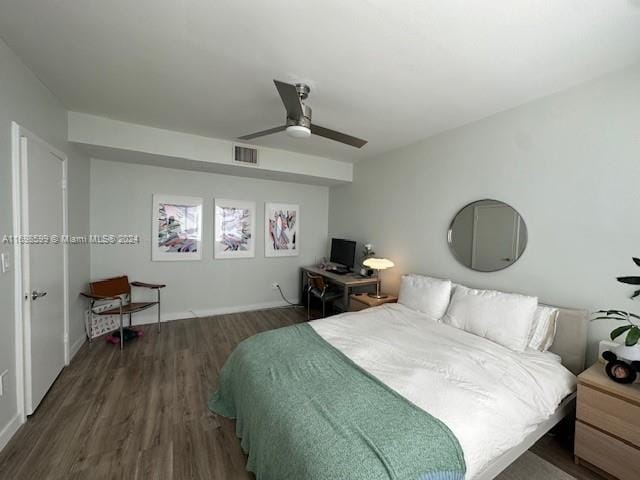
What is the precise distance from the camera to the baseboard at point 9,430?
171cm

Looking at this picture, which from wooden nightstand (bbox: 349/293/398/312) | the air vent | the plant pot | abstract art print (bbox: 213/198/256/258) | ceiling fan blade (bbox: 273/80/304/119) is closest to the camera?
the plant pot

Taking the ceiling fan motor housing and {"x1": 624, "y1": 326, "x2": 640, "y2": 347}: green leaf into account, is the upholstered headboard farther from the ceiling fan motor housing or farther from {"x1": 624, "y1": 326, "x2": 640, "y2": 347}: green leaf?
the ceiling fan motor housing

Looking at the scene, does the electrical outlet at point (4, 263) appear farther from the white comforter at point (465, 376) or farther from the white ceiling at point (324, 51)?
the white comforter at point (465, 376)

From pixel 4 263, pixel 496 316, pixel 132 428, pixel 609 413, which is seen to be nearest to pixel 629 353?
pixel 609 413

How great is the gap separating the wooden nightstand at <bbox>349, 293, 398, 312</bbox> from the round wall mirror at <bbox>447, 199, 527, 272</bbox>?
0.98 metres

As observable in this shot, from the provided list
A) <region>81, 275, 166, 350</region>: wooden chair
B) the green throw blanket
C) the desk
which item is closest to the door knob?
<region>81, 275, 166, 350</region>: wooden chair

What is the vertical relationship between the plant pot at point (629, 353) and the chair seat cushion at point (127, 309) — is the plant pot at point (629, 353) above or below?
above

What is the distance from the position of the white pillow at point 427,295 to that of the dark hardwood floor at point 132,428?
3.79ft

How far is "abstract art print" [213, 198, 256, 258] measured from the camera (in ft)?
14.0

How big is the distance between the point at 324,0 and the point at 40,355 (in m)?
3.26

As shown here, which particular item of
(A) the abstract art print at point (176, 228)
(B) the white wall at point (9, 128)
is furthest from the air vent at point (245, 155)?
(B) the white wall at point (9, 128)

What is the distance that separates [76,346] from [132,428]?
1.79 metres

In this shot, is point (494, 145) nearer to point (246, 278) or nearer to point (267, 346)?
point (267, 346)

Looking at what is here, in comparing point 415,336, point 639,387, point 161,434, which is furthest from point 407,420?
point 161,434
